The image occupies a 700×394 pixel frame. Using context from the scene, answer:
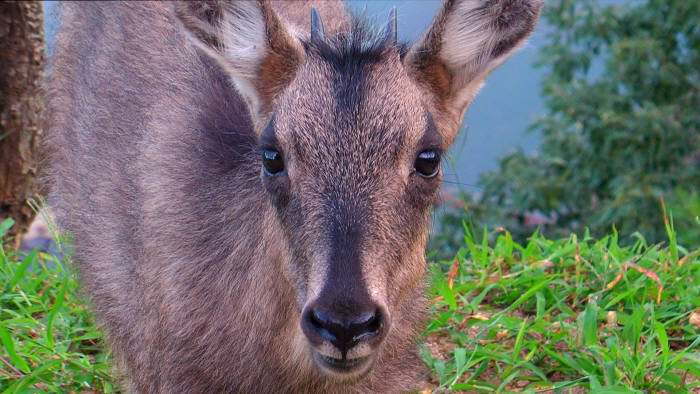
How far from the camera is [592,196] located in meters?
8.82

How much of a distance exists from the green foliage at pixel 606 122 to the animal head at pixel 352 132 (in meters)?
4.97

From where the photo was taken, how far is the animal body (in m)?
2.74

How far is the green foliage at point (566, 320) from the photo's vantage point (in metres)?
3.60

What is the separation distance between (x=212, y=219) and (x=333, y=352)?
1.10m

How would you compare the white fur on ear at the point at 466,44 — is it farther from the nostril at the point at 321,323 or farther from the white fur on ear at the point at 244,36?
the nostril at the point at 321,323

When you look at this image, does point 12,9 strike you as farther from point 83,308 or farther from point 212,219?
point 212,219

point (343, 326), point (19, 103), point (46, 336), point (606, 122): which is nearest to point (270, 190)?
point (343, 326)

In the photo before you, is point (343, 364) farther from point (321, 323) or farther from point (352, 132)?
point (352, 132)

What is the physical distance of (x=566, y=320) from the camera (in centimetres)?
423

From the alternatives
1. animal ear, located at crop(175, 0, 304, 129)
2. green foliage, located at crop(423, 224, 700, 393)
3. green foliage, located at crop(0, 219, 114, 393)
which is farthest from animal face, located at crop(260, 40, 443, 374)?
green foliage, located at crop(0, 219, 114, 393)

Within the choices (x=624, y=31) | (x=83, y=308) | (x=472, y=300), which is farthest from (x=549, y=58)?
(x=83, y=308)

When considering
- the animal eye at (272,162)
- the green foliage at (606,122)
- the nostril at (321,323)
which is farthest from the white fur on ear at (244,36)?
the green foliage at (606,122)

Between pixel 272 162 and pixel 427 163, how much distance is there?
0.54 m

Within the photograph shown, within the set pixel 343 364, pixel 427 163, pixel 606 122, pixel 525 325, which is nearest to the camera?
pixel 343 364
